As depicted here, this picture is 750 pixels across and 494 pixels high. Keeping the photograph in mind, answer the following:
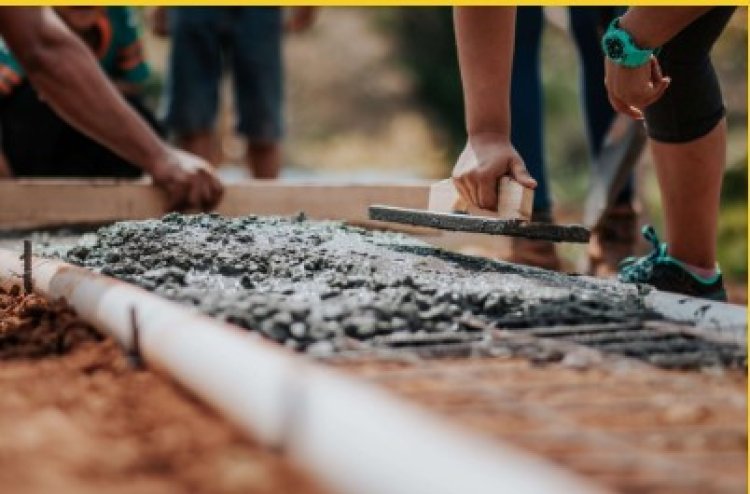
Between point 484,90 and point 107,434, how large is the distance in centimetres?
145

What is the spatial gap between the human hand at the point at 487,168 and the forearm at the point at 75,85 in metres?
1.46

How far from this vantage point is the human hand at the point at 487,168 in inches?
93.0

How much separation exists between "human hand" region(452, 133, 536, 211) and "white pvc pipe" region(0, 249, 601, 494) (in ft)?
3.21

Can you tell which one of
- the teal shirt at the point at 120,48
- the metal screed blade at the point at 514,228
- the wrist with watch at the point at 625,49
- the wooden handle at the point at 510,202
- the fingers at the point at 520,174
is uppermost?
the teal shirt at the point at 120,48

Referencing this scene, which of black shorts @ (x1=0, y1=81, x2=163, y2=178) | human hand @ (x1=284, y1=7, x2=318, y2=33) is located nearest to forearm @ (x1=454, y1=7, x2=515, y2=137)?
Result: black shorts @ (x1=0, y1=81, x2=163, y2=178)

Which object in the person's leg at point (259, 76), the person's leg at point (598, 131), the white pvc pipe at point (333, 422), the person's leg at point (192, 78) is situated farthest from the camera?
the person's leg at point (259, 76)

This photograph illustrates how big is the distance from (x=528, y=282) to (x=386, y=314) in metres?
0.42

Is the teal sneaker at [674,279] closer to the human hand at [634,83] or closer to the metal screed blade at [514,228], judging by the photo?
the metal screed blade at [514,228]

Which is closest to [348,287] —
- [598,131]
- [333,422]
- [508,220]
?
[508,220]

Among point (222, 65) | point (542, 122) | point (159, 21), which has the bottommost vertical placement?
point (542, 122)

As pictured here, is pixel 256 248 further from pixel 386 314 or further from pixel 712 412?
pixel 712 412

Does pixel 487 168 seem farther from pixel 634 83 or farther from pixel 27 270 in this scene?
pixel 27 270

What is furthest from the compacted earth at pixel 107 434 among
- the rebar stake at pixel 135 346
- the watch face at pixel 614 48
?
the watch face at pixel 614 48

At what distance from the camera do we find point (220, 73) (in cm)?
530
